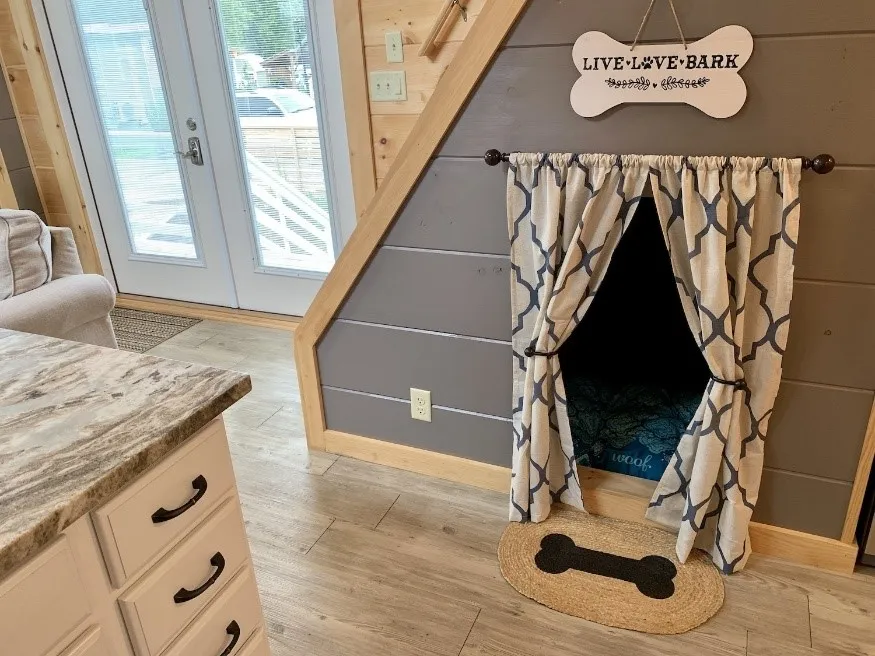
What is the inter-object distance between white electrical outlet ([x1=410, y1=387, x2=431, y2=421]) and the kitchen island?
1051 mm

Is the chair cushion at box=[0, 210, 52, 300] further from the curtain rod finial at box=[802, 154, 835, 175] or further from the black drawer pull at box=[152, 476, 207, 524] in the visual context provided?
the curtain rod finial at box=[802, 154, 835, 175]

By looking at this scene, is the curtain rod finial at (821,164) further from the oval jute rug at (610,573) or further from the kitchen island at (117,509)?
the kitchen island at (117,509)

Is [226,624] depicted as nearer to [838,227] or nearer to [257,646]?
[257,646]

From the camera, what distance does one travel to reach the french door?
3.12m

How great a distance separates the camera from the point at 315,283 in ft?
11.6

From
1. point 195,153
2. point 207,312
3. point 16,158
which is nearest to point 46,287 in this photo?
point 195,153

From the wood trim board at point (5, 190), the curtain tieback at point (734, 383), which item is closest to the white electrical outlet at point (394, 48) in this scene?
the curtain tieback at point (734, 383)

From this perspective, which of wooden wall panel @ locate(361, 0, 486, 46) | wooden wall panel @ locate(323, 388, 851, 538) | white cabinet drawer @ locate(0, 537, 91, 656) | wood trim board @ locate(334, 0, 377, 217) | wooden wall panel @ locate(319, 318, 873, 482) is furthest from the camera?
wood trim board @ locate(334, 0, 377, 217)

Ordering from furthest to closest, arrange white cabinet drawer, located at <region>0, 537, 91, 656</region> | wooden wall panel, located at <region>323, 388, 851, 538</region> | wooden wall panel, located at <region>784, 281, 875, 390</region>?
wooden wall panel, located at <region>323, 388, 851, 538</region>
wooden wall panel, located at <region>784, 281, 875, 390</region>
white cabinet drawer, located at <region>0, 537, 91, 656</region>

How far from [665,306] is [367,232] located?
1070 millimetres

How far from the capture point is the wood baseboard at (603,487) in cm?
188

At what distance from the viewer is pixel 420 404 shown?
227 centimetres

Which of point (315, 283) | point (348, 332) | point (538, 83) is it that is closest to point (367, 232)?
point (348, 332)

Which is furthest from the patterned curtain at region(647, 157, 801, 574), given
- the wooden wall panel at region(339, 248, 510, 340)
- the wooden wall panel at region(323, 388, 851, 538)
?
the wooden wall panel at region(339, 248, 510, 340)
